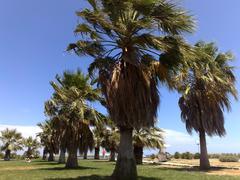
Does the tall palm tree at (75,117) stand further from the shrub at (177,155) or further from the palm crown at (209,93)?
the shrub at (177,155)

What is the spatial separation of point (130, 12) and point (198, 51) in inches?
130

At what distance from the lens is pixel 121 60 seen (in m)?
13.4

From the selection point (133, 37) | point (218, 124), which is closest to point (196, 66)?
point (133, 37)

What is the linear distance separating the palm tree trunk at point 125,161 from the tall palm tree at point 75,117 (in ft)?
26.9

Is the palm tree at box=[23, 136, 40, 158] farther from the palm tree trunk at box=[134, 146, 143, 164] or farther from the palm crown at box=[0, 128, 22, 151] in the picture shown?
the palm tree trunk at box=[134, 146, 143, 164]

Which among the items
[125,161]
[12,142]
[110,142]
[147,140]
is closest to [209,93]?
[147,140]

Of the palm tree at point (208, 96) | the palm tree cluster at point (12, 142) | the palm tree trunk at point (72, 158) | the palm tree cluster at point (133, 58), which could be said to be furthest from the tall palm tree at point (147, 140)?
the palm tree cluster at point (12, 142)

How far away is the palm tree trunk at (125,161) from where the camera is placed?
12773mm

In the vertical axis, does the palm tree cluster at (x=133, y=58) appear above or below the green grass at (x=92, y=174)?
above

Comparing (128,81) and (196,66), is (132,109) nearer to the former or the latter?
(128,81)

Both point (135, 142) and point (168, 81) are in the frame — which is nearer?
point (168, 81)

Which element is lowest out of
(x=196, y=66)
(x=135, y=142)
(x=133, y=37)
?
(x=135, y=142)

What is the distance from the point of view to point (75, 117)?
73.8 feet

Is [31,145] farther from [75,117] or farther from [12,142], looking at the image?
[75,117]
